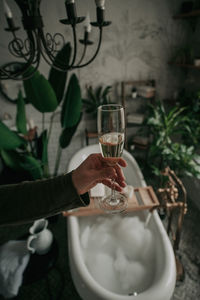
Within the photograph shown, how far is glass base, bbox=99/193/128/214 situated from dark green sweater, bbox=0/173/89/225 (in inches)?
3.3

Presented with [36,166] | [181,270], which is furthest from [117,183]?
[181,270]

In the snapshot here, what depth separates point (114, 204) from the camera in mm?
562

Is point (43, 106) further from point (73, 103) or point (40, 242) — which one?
point (40, 242)

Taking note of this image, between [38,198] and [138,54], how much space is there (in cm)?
264

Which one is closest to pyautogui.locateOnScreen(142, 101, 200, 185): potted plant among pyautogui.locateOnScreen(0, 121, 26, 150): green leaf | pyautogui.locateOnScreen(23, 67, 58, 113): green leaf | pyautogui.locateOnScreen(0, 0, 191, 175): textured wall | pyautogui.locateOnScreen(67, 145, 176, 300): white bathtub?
pyautogui.locateOnScreen(67, 145, 176, 300): white bathtub

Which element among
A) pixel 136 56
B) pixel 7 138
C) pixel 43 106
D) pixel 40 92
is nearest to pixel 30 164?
pixel 7 138

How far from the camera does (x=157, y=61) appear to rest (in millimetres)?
2641

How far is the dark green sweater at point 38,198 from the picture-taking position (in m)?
0.47

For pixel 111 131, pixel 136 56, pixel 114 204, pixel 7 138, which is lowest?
pixel 7 138

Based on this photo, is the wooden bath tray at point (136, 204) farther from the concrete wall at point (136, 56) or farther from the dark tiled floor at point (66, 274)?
the concrete wall at point (136, 56)

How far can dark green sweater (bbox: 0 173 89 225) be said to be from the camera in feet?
1.55

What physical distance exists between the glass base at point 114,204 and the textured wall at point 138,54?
202cm

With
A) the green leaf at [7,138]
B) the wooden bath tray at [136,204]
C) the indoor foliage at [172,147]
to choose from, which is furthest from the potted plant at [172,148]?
the green leaf at [7,138]

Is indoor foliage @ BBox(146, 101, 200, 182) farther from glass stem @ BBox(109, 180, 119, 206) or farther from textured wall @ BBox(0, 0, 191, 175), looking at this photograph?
glass stem @ BBox(109, 180, 119, 206)
